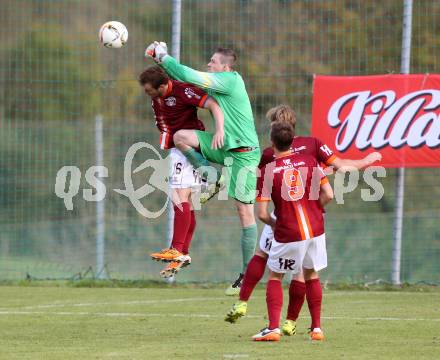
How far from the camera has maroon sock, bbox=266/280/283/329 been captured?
8.88 m

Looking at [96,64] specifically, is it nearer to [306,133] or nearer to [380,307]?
[306,133]

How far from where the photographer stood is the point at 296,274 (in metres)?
9.14

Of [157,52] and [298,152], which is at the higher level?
[157,52]

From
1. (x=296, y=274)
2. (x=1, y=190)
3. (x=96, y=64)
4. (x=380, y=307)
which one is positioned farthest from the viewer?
(x=96, y=64)

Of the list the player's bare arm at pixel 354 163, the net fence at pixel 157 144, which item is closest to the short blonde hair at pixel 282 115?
the player's bare arm at pixel 354 163

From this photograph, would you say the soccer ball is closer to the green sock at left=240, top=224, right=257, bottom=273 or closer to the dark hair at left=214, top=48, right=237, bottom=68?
the dark hair at left=214, top=48, right=237, bottom=68

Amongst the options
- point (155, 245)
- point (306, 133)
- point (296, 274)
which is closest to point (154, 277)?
point (155, 245)

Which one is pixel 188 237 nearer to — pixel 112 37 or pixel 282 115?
pixel 282 115

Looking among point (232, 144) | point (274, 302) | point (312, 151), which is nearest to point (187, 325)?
point (274, 302)

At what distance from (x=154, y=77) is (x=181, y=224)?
1.45 metres

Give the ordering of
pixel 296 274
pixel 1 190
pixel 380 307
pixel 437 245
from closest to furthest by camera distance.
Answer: pixel 296 274 → pixel 380 307 → pixel 437 245 → pixel 1 190

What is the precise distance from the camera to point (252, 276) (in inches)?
375

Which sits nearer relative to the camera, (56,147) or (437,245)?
(437,245)

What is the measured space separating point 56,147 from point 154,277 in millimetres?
2369
